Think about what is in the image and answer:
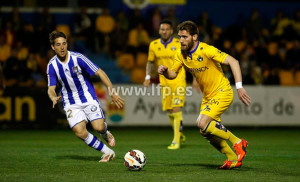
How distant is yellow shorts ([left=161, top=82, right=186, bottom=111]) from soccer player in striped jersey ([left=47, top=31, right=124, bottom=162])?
270 cm

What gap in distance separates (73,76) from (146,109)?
7991 mm

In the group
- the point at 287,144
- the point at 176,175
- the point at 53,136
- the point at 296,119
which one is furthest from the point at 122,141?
the point at 296,119

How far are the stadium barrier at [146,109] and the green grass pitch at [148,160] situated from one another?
5.08 feet

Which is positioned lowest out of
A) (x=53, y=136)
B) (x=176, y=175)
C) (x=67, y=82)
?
(x=53, y=136)

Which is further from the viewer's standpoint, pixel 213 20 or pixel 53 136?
pixel 213 20

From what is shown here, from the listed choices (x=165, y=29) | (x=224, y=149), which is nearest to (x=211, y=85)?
A: (x=224, y=149)

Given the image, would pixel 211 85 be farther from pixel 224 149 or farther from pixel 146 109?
pixel 146 109

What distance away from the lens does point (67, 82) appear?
889 cm

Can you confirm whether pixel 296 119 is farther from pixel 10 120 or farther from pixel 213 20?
pixel 10 120

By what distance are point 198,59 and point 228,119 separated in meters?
9.16

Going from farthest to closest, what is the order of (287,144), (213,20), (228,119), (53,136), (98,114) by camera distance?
(213,20) < (228,119) < (53,136) < (287,144) < (98,114)

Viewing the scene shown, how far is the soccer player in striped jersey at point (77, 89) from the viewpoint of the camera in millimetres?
8680

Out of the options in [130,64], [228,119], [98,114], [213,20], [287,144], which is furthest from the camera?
[213,20]

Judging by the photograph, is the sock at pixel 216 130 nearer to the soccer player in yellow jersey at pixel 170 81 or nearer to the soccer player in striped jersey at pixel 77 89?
the soccer player in striped jersey at pixel 77 89
